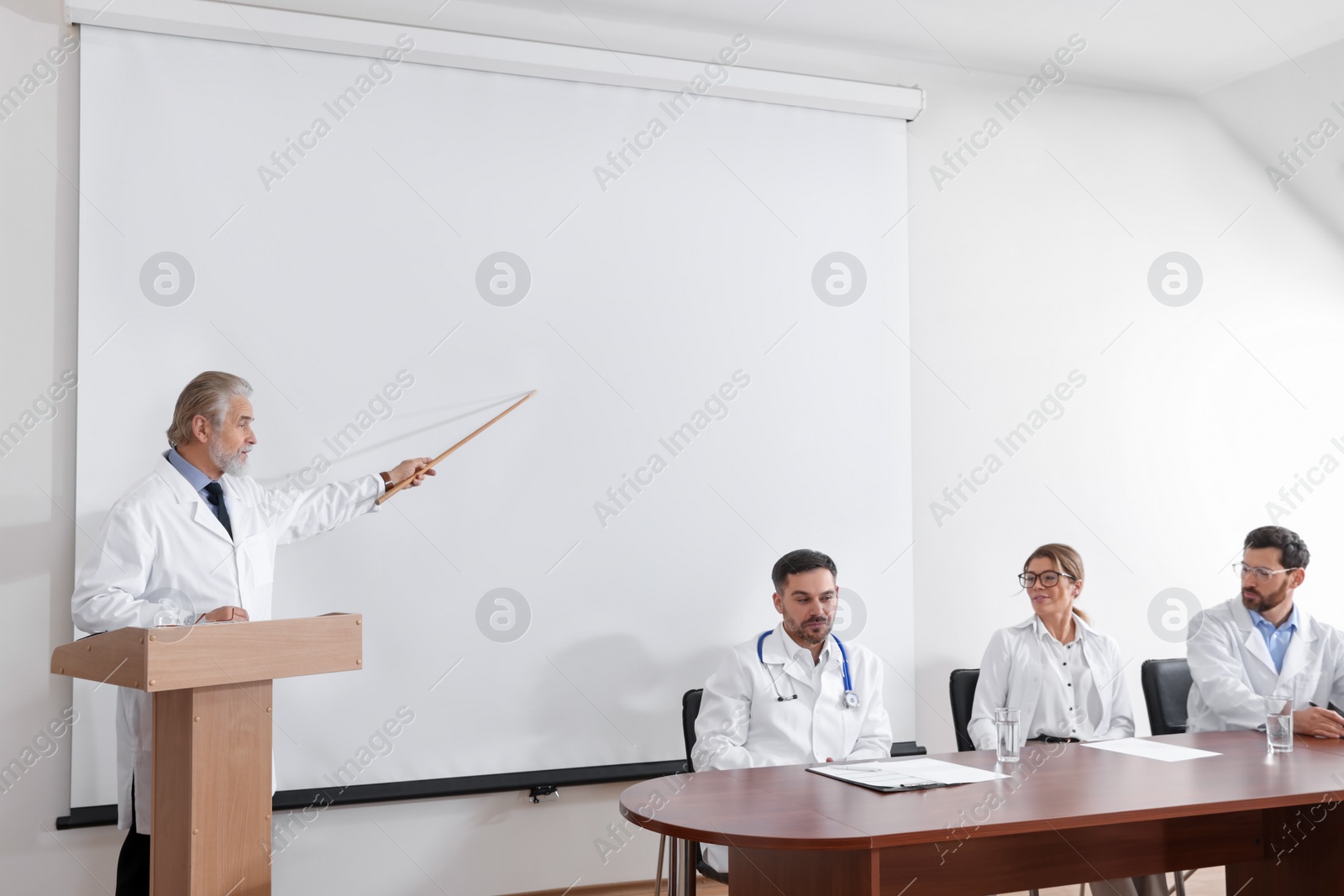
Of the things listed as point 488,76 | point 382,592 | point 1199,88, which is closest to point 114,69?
point 488,76

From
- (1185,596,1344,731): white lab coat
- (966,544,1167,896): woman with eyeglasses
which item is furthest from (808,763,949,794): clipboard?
(1185,596,1344,731): white lab coat

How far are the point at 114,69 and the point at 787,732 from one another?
2.96 m

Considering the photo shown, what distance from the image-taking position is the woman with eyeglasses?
340 cm

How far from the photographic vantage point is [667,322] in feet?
12.9

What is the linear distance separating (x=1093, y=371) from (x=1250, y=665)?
1.55 metres

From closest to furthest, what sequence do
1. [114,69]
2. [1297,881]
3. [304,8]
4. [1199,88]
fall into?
1. [1297,881]
2. [114,69]
3. [304,8]
4. [1199,88]

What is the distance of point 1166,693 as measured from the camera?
3.67 meters

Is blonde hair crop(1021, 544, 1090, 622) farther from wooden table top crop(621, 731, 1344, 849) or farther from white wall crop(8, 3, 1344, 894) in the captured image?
wooden table top crop(621, 731, 1344, 849)

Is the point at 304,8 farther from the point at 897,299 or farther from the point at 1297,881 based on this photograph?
the point at 1297,881

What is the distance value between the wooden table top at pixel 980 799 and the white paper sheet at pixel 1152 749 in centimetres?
4

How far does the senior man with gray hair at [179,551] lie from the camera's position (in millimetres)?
2621

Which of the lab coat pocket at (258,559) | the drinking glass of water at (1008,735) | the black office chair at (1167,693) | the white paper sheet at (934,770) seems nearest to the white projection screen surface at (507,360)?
the lab coat pocket at (258,559)

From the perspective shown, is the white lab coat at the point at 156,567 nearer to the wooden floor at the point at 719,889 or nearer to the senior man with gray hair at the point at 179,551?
the senior man with gray hair at the point at 179,551

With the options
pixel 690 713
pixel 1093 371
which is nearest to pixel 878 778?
pixel 690 713
